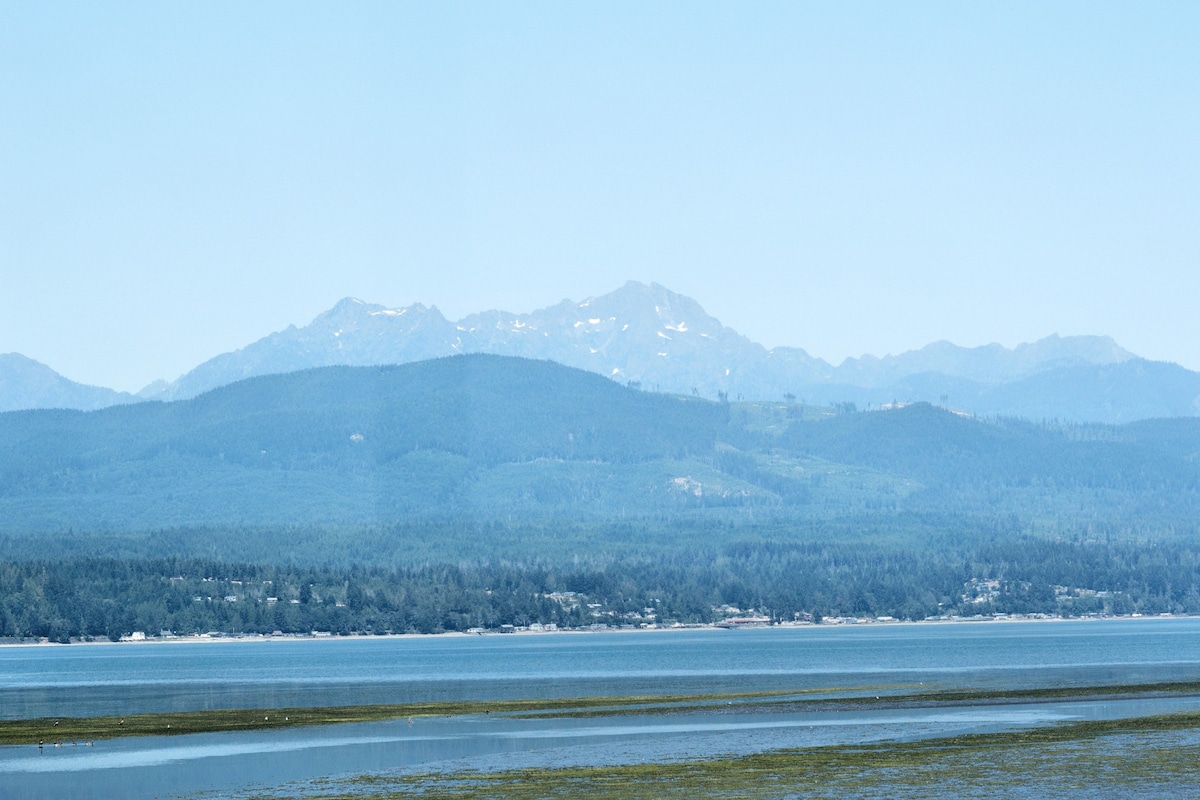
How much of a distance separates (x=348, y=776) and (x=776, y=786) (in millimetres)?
22032

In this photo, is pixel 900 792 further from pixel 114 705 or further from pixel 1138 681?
pixel 114 705

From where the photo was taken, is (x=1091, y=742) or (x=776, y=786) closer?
(x=776, y=786)

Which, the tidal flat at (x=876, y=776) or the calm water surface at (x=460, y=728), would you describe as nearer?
the tidal flat at (x=876, y=776)

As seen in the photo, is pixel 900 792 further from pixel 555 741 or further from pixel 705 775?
pixel 555 741

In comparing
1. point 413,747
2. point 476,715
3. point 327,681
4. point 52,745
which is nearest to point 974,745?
point 413,747

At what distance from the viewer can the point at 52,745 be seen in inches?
4240

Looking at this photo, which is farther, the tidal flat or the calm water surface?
the calm water surface

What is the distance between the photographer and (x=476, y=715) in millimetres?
126438

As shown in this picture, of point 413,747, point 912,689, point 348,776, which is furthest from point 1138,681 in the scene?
point 348,776

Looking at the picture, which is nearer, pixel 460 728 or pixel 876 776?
pixel 876 776

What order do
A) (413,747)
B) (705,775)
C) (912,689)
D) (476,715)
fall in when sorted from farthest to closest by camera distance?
(912,689) → (476,715) → (413,747) → (705,775)

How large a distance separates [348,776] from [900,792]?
27972 millimetres

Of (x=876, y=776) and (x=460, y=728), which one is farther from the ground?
(x=876, y=776)

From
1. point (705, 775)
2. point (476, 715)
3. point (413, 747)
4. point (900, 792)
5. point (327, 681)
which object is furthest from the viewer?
point (327, 681)
